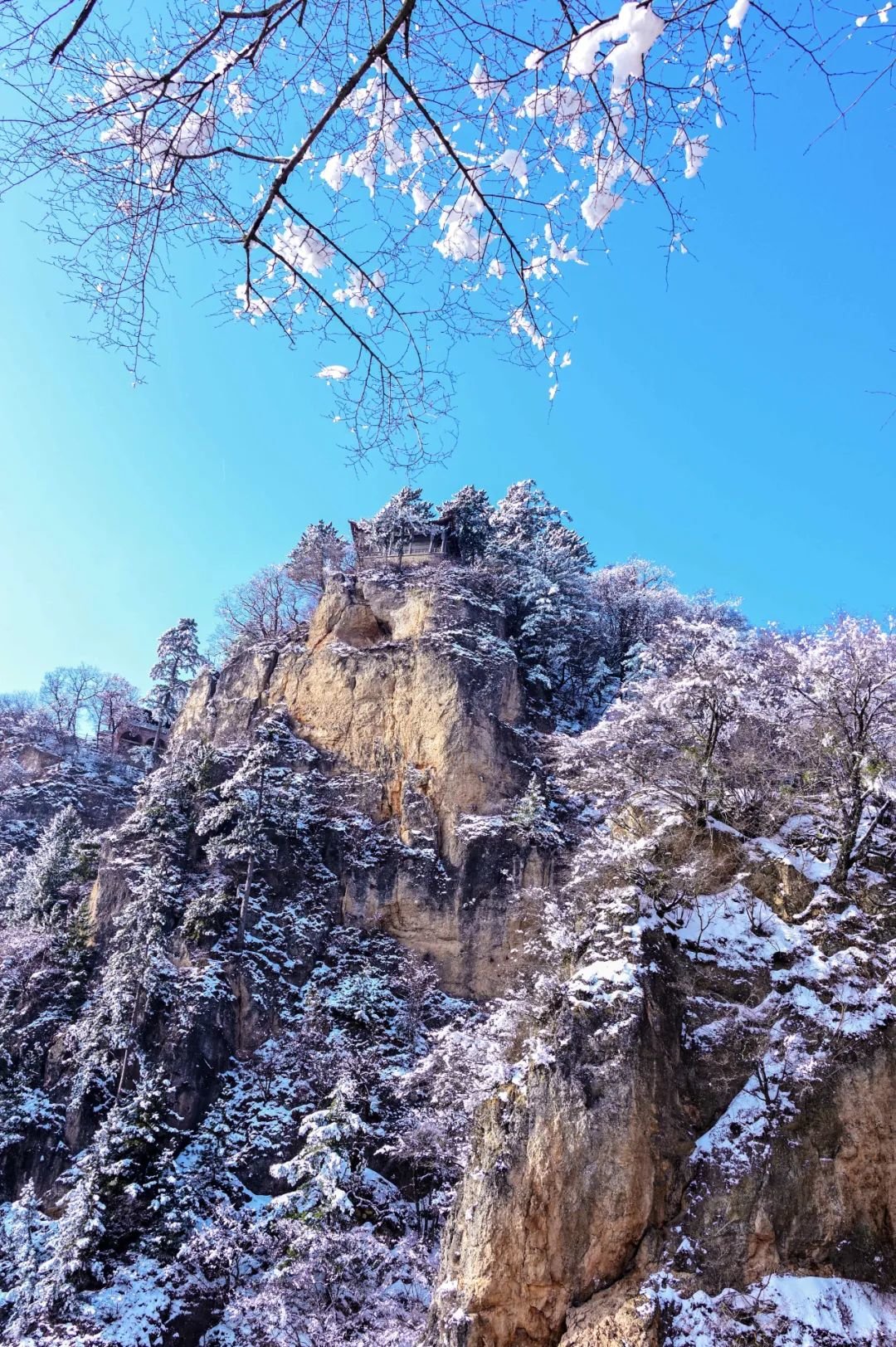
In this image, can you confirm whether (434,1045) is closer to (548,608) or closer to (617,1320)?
(617,1320)

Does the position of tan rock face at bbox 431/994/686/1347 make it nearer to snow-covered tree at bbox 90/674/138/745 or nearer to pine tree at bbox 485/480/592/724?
pine tree at bbox 485/480/592/724

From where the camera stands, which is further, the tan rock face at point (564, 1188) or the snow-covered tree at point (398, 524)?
the snow-covered tree at point (398, 524)

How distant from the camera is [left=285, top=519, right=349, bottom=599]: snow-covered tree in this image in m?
37.2

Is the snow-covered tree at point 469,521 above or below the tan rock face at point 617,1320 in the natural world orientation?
above

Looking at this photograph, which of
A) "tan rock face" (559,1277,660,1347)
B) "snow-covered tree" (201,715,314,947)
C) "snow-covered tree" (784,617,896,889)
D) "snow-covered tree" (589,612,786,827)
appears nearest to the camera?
"tan rock face" (559,1277,660,1347)

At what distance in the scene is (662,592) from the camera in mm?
→ 37594

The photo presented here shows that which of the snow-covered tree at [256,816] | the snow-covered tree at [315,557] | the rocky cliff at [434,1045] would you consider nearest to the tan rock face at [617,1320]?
the rocky cliff at [434,1045]

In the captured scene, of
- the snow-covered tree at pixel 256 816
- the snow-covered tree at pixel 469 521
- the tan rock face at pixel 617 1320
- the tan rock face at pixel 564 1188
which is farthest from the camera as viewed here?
the snow-covered tree at pixel 469 521

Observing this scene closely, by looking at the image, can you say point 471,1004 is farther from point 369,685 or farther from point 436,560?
point 436,560

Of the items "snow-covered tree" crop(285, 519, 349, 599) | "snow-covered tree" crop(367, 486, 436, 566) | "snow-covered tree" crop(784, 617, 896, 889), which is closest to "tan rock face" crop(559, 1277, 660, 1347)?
"snow-covered tree" crop(784, 617, 896, 889)

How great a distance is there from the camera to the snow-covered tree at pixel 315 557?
37.2 metres

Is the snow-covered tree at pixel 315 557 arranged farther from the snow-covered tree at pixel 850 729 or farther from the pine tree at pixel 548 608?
the snow-covered tree at pixel 850 729

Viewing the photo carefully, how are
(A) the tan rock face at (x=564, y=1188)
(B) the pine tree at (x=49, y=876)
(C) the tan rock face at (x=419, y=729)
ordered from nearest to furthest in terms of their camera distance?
1. (A) the tan rock face at (x=564, y=1188)
2. (C) the tan rock face at (x=419, y=729)
3. (B) the pine tree at (x=49, y=876)

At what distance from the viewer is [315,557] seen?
37.2 metres
